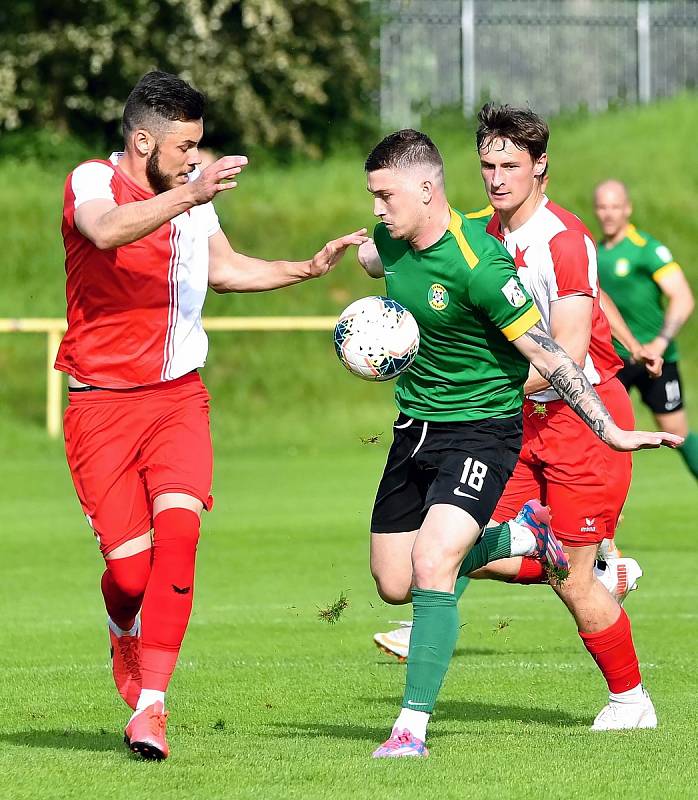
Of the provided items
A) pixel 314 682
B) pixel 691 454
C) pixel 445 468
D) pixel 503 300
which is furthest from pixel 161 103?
pixel 691 454

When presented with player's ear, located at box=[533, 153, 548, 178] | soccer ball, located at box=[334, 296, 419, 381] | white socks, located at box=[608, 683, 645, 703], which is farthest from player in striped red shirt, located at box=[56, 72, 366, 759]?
white socks, located at box=[608, 683, 645, 703]

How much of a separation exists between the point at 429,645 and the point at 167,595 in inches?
40.4

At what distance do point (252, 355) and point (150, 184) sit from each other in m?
17.3

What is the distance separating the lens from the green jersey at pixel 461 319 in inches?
246

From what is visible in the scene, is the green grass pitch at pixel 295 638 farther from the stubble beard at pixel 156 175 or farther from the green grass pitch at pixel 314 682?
the stubble beard at pixel 156 175

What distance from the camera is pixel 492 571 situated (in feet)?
22.8

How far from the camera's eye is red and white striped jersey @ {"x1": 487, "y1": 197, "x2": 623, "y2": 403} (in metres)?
6.91

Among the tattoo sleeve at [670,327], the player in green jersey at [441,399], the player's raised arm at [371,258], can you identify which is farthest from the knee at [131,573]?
the tattoo sleeve at [670,327]

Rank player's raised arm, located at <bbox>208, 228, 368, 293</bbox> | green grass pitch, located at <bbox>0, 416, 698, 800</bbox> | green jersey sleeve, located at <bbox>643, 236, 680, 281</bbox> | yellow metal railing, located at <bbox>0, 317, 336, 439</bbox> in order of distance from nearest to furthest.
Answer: green grass pitch, located at <bbox>0, 416, 698, 800</bbox>
player's raised arm, located at <bbox>208, 228, 368, 293</bbox>
green jersey sleeve, located at <bbox>643, 236, 680, 281</bbox>
yellow metal railing, located at <bbox>0, 317, 336, 439</bbox>

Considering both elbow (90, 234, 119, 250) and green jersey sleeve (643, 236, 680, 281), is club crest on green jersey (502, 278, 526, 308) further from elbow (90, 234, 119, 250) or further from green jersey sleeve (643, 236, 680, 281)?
green jersey sleeve (643, 236, 680, 281)

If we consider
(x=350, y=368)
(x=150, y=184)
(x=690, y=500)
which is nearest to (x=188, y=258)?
(x=150, y=184)

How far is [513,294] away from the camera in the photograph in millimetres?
6223

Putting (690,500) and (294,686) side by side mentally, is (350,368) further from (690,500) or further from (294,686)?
(690,500)

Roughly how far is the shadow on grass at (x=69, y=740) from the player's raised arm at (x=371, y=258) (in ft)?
7.22
